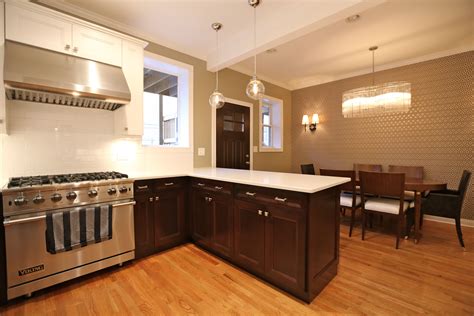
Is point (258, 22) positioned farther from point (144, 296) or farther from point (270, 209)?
point (144, 296)

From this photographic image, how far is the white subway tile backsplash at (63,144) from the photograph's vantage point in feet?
7.06

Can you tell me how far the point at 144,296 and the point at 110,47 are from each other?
98.4 inches

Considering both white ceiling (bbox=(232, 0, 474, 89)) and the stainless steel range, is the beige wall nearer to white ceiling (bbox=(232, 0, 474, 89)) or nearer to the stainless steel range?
white ceiling (bbox=(232, 0, 474, 89))

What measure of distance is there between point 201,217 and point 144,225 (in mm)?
629

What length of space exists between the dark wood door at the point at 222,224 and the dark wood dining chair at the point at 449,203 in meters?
2.74

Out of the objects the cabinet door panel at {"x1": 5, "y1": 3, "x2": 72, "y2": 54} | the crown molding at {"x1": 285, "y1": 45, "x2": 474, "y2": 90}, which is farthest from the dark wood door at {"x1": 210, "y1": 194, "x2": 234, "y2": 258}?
Result: the crown molding at {"x1": 285, "y1": 45, "x2": 474, "y2": 90}

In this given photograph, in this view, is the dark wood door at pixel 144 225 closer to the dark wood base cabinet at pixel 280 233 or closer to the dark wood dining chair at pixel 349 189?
the dark wood base cabinet at pixel 280 233

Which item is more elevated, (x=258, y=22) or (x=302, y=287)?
(x=258, y=22)

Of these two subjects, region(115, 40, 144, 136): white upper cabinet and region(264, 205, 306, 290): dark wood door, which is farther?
region(115, 40, 144, 136): white upper cabinet

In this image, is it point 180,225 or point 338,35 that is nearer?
point 180,225

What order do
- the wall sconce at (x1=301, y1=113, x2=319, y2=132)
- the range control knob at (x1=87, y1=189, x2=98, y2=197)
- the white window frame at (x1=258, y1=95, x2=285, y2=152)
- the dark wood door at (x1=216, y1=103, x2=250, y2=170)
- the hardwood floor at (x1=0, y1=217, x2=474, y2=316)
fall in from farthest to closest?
the wall sconce at (x1=301, y1=113, x2=319, y2=132)
the white window frame at (x1=258, y1=95, x2=285, y2=152)
the dark wood door at (x1=216, y1=103, x2=250, y2=170)
the range control knob at (x1=87, y1=189, x2=98, y2=197)
the hardwood floor at (x1=0, y1=217, x2=474, y2=316)

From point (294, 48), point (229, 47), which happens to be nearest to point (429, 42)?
point (294, 48)

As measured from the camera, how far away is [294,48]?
351 cm

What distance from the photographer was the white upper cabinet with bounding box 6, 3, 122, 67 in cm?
193
